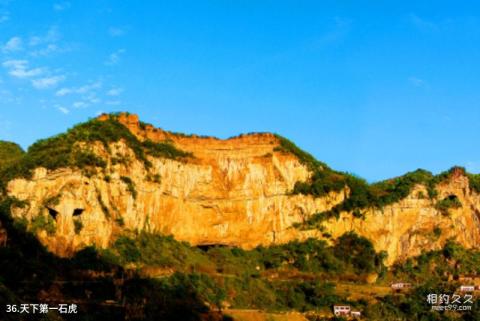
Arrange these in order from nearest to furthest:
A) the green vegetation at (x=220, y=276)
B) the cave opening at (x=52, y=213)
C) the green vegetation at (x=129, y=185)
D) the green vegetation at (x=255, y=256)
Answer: the green vegetation at (x=220, y=276), the cave opening at (x=52, y=213), the green vegetation at (x=255, y=256), the green vegetation at (x=129, y=185)

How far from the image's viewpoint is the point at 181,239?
41.4 meters

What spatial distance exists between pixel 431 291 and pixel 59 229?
2093cm

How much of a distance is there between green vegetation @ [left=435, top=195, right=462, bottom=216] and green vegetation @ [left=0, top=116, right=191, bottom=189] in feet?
57.7

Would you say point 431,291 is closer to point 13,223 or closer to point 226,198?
point 226,198

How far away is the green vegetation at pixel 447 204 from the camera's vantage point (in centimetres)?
4706

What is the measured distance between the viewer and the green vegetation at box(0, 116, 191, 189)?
3631cm

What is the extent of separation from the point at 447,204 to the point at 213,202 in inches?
652

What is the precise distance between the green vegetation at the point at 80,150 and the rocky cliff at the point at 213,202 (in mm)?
373

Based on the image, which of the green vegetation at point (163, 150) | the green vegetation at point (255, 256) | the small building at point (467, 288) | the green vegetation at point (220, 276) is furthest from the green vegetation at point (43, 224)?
the small building at point (467, 288)

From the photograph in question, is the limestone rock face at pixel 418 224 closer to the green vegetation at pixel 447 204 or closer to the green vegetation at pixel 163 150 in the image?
the green vegetation at pixel 447 204

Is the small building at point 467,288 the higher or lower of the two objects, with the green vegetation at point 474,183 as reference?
lower

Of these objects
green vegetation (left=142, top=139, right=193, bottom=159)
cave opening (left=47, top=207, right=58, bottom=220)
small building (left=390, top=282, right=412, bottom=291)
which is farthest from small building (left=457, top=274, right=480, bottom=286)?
cave opening (left=47, top=207, right=58, bottom=220)

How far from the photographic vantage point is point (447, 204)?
4725 centimetres

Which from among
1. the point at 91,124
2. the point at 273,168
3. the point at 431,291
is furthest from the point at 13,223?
the point at 431,291
